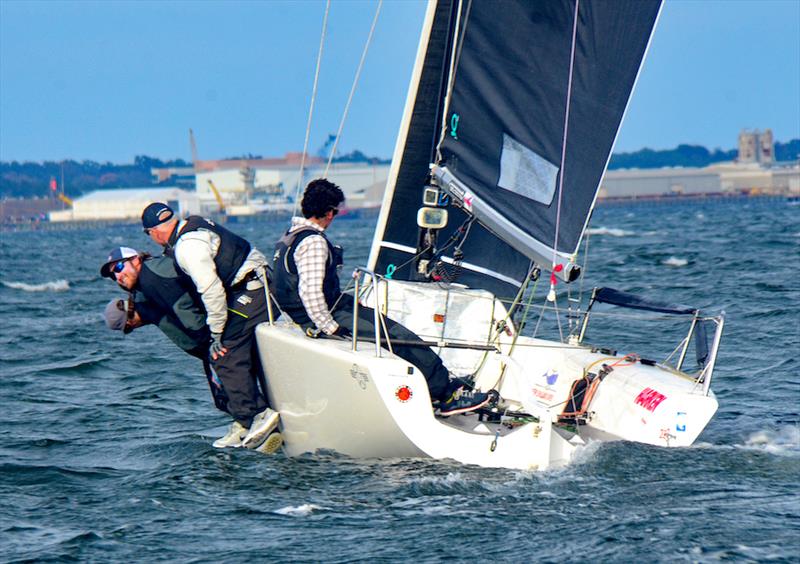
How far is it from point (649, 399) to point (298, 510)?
229cm

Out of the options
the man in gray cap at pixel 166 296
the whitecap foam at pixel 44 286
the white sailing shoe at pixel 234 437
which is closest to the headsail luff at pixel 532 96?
the man in gray cap at pixel 166 296

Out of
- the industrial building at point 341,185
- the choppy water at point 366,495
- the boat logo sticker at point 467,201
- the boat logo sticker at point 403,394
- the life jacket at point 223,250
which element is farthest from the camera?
the industrial building at point 341,185

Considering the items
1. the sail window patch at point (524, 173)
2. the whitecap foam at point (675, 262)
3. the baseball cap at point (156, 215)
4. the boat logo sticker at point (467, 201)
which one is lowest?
the whitecap foam at point (675, 262)

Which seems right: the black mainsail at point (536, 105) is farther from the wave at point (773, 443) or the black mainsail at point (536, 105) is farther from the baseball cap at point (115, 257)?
the baseball cap at point (115, 257)

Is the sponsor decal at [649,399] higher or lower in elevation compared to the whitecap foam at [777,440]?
higher

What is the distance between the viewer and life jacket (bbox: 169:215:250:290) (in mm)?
6066

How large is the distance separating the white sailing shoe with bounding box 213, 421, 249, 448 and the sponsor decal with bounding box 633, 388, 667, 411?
90.8 inches

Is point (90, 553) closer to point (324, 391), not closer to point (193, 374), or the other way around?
point (324, 391)

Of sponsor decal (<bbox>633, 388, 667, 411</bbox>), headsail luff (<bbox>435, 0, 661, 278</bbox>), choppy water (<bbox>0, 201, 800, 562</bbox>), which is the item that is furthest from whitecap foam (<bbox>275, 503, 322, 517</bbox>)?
headsail luff (<bbox>435, 0, 661, 278</bbox>)

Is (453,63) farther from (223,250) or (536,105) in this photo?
(223,250)

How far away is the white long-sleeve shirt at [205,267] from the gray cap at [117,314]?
580 mm

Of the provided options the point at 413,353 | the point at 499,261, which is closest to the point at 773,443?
the point at 413,353

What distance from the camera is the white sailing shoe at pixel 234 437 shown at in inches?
253

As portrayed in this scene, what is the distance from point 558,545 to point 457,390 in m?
1.82
